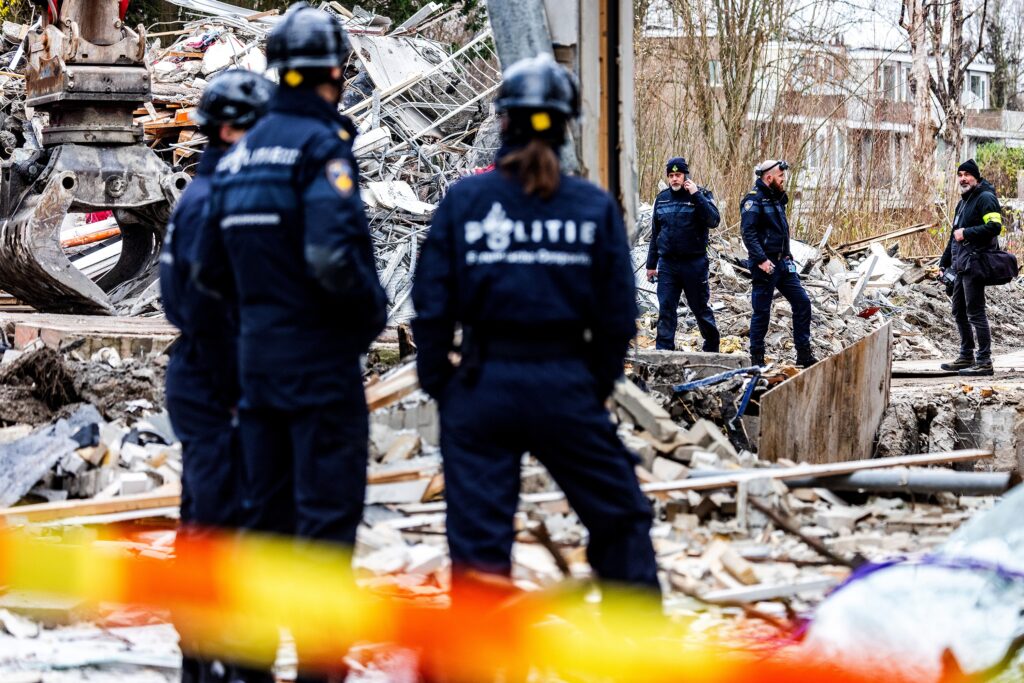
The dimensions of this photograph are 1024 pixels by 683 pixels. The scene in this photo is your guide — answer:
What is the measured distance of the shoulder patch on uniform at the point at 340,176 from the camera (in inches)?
171

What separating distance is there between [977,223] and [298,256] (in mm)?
9950

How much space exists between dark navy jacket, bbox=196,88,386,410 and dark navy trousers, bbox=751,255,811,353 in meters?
8.12

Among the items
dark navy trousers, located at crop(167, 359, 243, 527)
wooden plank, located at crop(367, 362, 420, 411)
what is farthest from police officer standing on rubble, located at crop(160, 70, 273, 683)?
wooden plank, located at crop(367, 362, 420, 411)

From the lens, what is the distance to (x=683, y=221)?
12.4 metres

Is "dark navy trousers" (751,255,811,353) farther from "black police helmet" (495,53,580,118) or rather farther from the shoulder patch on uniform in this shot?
the shoulder patch on uniform

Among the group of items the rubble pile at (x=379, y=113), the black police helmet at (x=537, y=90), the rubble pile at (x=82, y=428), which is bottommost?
the rubble pile at (x=82, y=428)

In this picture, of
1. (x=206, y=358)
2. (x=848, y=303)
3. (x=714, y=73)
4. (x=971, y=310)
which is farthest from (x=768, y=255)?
(x=714, y=73)

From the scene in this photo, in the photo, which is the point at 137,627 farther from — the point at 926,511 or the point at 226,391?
the point at 926,511

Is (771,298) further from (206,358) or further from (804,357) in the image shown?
(206,358)

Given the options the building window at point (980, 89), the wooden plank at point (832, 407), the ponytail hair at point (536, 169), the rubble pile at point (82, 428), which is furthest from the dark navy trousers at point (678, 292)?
the building window at point (980, 89)

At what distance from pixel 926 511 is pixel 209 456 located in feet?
12.6

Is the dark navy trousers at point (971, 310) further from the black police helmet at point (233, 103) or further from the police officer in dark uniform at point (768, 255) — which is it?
the black police helmet at point (233, 103)

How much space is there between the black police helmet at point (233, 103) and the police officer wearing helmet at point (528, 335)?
3.69 feet

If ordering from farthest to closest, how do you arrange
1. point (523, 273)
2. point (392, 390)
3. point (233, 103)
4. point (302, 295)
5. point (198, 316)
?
point (392, 390), point (233, 103), point (198, 316), point (302, 295), point (523, 273)
